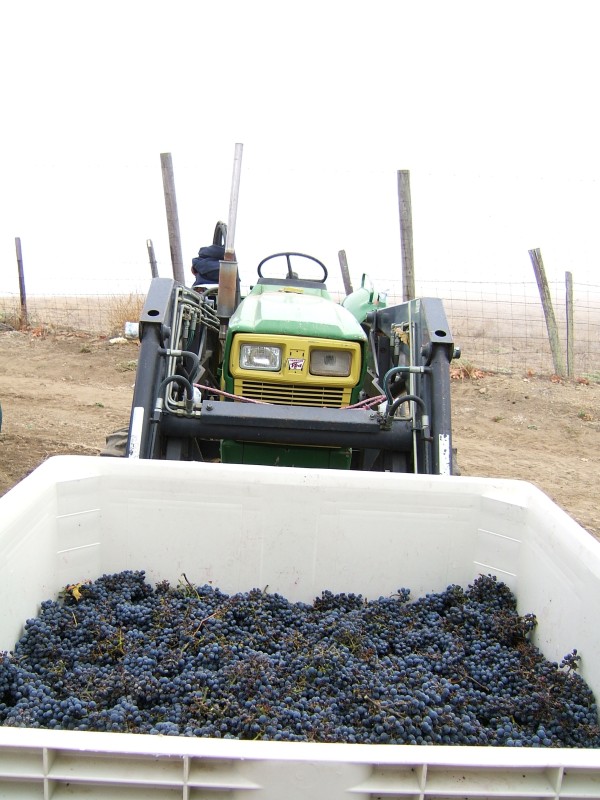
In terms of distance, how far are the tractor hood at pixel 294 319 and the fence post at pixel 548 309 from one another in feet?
15.7

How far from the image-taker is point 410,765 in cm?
114

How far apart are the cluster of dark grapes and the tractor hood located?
4.41ft

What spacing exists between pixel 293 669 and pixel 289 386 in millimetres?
1592

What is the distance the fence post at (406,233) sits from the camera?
765 cm

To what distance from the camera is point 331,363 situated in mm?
3443

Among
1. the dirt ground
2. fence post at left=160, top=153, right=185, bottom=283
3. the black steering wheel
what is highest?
fence post at left=160, top=153, right=185, bottom=283

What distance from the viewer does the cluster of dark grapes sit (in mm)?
1776

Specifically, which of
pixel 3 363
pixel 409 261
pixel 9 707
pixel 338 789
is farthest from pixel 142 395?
pixel 3 363

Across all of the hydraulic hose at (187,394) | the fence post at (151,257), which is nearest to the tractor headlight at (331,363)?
the hydraulic hose at (187,394)

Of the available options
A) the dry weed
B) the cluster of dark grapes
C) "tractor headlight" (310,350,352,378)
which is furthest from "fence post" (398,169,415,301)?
the cluster of dark grapes

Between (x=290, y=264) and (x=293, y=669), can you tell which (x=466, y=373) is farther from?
(x=293, y=669)

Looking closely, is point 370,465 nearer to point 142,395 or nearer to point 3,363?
point 142,395

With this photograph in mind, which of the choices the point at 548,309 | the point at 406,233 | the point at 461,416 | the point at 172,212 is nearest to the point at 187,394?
the point at 461,416

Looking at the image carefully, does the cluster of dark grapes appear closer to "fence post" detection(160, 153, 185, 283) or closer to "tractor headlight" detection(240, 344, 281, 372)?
"tractor headlight" detection(240, 344, 281, 372)
